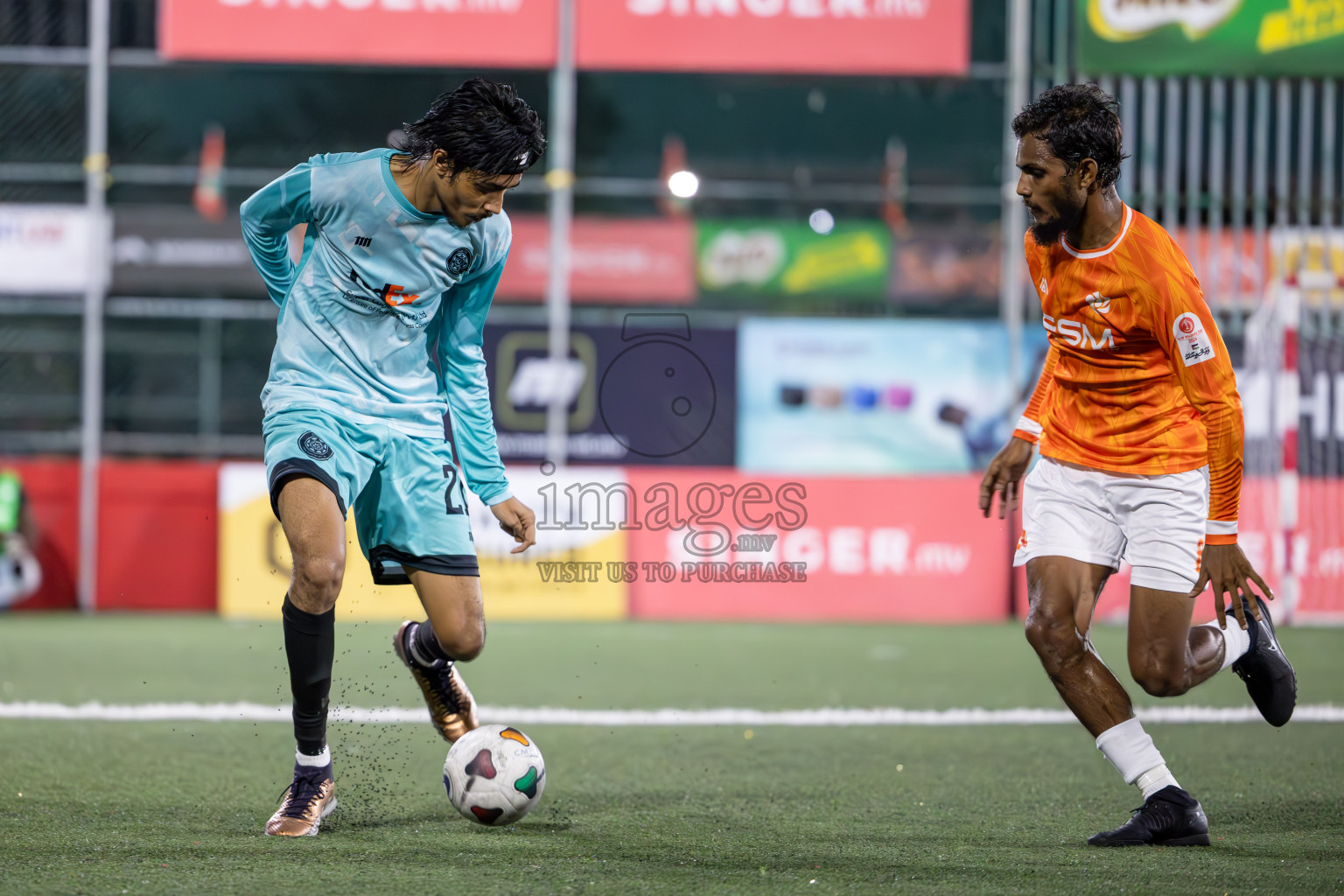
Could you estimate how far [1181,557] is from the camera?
4.26m

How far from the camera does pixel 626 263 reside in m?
15.9

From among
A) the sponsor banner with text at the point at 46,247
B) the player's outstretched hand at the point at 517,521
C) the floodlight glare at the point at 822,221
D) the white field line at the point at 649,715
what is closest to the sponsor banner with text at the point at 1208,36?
the floodlight glare at the point at 822,221

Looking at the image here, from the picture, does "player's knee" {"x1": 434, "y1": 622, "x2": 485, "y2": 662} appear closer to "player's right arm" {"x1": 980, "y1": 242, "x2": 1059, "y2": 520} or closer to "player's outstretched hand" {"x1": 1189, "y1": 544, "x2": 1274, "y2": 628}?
"player's right arm" {"x1": 980, "y1": 242, "x2": 1059, "y2": 520}

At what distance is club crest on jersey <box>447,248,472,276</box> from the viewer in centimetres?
427

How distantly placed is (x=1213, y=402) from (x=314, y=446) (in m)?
2.32

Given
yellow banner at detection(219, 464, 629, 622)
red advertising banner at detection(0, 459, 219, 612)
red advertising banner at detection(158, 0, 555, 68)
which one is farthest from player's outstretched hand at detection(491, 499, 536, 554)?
red advertising banner at detection(158, 0, 555, 68)

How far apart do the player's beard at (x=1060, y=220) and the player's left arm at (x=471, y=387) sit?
149 centimetres

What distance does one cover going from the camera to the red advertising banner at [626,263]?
15.7 m

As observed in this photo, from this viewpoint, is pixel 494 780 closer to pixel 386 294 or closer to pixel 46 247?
pixel 386 294

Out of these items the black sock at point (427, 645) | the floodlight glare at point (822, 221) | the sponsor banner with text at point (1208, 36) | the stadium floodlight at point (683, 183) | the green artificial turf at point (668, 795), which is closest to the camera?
the green artificial turf at point (668, 795)

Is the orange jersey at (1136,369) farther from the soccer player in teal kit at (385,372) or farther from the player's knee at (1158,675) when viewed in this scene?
the soccer player in teal kit at (385,372)

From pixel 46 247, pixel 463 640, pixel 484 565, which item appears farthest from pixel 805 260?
pixel 463 640

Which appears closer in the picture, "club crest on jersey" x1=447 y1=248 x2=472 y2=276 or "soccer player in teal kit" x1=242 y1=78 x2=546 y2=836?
"soccer player in teal kit" x1=242 y1=78 x2=546 y2=836

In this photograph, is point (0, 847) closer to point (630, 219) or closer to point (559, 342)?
point (559, 342)
